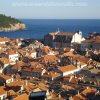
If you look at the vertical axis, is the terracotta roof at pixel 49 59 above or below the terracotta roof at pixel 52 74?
below

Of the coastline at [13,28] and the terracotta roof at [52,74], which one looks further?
the coastline at [13,28]

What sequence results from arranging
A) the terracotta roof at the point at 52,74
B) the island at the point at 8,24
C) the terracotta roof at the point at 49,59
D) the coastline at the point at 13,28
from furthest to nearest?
the island at the point at 8,24 → the coastline at the point at 13,28 → the terracotta roof at the point at 49,59 → the terracotta roof at the point at 52,74

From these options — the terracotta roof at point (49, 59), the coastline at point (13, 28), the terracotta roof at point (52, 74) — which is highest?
the terracotta roof at point (52, 74)

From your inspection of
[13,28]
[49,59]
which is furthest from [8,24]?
[49,59]

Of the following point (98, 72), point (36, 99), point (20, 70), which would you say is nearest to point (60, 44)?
point (20, 70)

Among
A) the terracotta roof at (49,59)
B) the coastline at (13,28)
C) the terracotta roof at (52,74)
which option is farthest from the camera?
the coastline at (13,28)

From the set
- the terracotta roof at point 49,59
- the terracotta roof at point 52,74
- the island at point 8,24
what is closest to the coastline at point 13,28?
the island at point 8,24

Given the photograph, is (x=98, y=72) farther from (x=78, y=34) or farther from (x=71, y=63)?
(x=78, y=34)

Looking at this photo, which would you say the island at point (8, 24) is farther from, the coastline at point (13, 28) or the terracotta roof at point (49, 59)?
the terracotta roof at point (49, 59)

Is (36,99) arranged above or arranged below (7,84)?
above

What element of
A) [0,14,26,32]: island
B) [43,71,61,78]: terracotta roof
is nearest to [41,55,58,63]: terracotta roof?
[43,71,61,78]: terracotta roof

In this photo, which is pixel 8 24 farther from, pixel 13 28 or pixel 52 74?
pixel 52 74
